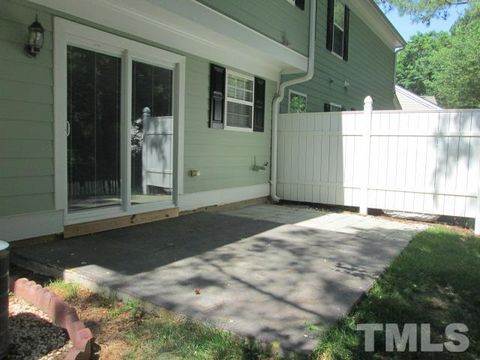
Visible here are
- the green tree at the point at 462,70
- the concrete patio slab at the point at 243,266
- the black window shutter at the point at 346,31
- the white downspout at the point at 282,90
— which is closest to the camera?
the concrete patio slab at the point at 243,266

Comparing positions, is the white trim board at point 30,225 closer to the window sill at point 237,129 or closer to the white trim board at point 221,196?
the white trim board at point 221,196

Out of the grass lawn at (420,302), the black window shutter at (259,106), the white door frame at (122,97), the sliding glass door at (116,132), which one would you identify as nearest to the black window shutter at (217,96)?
the white door frame at (122,97)

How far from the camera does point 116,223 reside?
5586 mm

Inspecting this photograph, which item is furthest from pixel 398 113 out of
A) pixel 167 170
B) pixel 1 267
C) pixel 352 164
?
pixel 1 267

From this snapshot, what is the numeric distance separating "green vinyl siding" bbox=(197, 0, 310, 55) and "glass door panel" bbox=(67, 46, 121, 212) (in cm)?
160

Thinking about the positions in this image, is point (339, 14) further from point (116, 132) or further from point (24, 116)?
point (24, 116)

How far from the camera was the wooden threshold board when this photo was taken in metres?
4.99

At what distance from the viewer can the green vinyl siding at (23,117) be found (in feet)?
13.8

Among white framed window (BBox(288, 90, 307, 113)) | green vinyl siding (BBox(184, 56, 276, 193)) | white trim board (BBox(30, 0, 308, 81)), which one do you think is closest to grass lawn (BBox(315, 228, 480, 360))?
green vinyl siding (BBox(184, 56, 276, 193))

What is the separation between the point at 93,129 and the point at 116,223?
1.24 metres

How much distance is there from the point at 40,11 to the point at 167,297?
329cm

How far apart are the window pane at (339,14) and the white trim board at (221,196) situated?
525cm

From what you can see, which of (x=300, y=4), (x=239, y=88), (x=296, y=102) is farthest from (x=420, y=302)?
(x=296, y=102)
